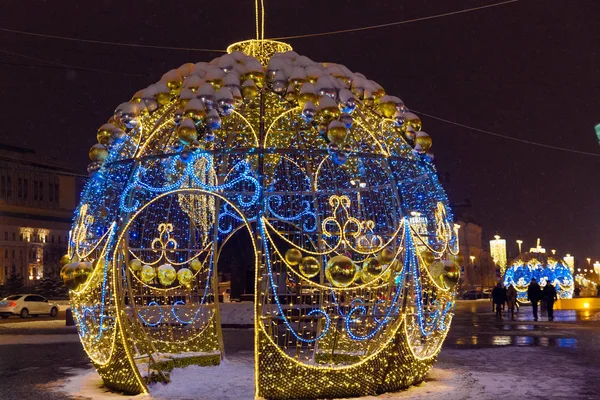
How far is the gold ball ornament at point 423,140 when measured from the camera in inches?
424

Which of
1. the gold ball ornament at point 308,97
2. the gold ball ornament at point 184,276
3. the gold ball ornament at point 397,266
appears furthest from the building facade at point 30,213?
the gold ball ornament at point 308,97

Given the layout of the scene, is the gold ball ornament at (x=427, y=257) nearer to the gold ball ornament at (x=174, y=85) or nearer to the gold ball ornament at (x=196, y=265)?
the gold ball ornament at (x=174, y=85)

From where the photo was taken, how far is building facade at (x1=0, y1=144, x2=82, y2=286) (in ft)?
241

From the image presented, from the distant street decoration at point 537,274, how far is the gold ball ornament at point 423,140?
1214 inches

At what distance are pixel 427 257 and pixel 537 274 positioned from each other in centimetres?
3292

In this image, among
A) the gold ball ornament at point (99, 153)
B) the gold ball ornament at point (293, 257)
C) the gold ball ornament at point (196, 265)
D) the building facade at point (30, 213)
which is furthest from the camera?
the building facade at point (30, 213)

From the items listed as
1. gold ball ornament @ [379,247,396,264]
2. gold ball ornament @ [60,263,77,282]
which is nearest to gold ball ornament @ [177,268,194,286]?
gold ball ornament @ [60,263,77,282]

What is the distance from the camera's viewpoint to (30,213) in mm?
76875

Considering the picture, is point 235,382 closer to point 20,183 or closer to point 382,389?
point 382,389

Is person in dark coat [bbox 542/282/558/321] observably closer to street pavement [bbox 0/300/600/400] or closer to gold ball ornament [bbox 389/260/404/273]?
street pavement [bbox 0/300/600/400]

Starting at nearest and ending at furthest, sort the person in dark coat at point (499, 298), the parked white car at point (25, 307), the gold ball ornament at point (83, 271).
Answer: the gold ball ornament at point (83, 271) → the person in dark coat at point (499, 298) → the parked white car at point (25, 307)

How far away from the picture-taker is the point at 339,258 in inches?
372

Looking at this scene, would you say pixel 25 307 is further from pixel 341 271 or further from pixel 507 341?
pixel 341 271

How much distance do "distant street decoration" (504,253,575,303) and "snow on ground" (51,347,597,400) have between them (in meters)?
28.2
